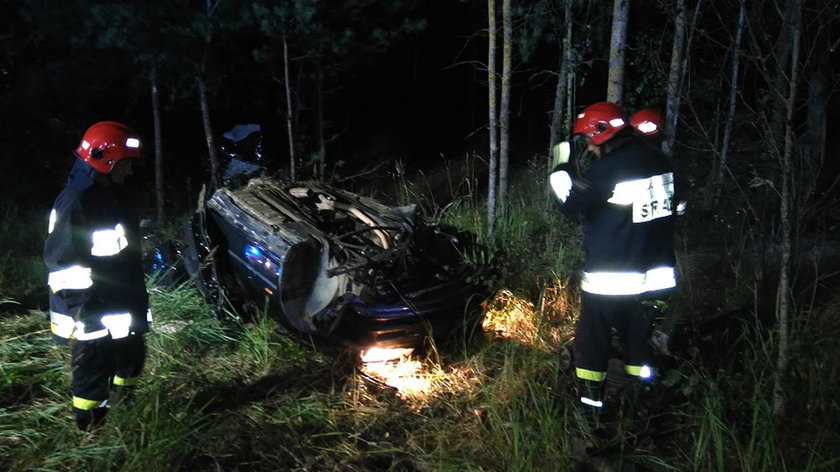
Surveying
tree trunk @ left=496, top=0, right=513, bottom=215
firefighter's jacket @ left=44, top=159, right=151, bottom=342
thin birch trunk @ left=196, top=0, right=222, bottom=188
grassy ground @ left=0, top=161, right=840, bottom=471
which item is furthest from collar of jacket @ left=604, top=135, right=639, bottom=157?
thin birch trunk @ left=196, top=0, right=222, bottom=188

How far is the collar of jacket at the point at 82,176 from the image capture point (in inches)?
126

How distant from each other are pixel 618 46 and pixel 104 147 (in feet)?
13.4

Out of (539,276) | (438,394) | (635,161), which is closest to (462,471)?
(438,394)

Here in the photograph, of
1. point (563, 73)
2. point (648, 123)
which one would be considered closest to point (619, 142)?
point (648, 123)

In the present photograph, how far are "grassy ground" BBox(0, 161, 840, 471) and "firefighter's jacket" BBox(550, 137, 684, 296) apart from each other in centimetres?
64

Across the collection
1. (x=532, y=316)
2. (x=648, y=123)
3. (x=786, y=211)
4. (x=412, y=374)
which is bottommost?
(x=412, y=374)

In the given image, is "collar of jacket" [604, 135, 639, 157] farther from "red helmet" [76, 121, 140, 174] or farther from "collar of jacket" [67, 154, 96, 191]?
"collar of jacket" [67, 154, 96, 191]

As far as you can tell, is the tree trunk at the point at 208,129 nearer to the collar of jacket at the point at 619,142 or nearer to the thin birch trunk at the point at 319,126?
the thin birch trunk at the point at 319,126

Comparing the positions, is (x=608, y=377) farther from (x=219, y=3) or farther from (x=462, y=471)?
(x=219, y=3)

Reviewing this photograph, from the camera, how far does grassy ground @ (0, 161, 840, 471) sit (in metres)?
2.99

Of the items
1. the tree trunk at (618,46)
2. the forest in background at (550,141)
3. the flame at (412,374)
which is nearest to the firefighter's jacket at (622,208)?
the forest in background at (550,141)

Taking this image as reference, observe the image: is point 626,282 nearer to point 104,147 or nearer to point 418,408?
point 418,408

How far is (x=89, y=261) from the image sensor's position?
10.5 feet

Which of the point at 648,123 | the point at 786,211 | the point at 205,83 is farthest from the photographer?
the point at 205,83
